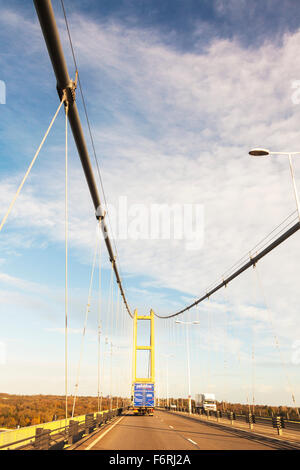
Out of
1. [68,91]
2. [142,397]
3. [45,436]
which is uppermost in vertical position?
[68,91]

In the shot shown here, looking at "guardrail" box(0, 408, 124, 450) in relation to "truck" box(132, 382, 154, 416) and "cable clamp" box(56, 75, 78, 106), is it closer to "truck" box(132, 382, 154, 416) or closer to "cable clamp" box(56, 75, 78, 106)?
"cable clamp" box(56, 75, 78, 106)

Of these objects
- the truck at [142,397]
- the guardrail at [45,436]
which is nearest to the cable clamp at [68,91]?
the guardrail at [45,436]

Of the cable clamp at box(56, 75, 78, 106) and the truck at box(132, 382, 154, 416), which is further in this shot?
the truck at box(132, 382, 154, 416)

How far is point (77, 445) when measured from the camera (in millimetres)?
10805

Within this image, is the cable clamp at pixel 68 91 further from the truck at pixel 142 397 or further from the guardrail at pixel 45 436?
the truck at pixel 142 397

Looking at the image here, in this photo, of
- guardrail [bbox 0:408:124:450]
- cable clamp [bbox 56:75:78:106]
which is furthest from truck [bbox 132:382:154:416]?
cable clamp [bbox 56:75:78:106]

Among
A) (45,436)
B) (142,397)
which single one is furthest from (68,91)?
(142,397)

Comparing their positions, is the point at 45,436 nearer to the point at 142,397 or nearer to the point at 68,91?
the point at 68,91

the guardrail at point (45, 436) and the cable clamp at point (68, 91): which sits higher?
the cable clamp at point (68, 91)
